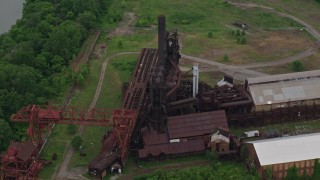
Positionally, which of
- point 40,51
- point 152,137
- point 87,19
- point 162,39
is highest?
point 162,39

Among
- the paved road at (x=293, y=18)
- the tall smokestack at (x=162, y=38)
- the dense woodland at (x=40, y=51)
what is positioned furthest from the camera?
the paved road at (x=293, y=18)

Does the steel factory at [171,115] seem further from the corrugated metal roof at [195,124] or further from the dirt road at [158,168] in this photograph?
the dirt road at [158,168]

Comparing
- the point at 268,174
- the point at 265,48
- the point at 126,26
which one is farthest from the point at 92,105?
the point at 265,48

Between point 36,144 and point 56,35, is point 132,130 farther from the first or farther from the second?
point 56,35

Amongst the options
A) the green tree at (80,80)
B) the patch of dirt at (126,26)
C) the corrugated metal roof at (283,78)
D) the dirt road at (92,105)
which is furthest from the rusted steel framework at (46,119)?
the patch of dirt at (126,26)

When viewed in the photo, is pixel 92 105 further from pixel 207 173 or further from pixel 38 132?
pixel 207 173

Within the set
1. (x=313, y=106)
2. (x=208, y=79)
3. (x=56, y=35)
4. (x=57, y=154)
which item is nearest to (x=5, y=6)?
(x=56, y=35)

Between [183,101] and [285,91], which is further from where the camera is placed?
[285,91]
